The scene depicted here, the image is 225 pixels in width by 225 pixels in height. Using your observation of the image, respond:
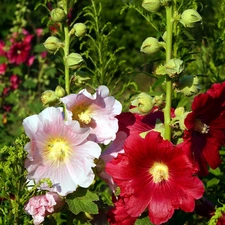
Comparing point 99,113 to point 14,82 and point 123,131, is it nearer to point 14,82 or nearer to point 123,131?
point 123,131

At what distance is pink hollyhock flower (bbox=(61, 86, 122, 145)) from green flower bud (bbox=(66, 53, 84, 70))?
3.3 inches

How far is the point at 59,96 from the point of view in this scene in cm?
143

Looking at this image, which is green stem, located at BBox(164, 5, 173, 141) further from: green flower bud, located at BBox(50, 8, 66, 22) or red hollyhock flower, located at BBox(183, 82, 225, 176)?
green flower bud, located at BBox(50, 8, 66, 22)

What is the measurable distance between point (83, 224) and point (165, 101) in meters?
0.31

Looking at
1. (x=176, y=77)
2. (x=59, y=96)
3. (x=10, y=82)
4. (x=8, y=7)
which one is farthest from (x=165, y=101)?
(x=8, y=7)

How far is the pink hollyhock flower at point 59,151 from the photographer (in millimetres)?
1348

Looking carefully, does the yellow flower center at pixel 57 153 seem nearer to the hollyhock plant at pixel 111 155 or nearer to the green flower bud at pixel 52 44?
the hollyhock plant at pixel 111 155

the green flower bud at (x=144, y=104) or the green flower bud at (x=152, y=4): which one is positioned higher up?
the green flower bud at (x=152, y=4)

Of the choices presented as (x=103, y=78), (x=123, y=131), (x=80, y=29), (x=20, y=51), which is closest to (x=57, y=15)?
(x=80, y=29)

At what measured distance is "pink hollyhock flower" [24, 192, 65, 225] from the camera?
4.30 feet

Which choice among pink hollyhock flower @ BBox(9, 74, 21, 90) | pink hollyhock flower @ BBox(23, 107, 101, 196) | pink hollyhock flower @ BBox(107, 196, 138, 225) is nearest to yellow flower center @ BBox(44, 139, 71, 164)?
pink hollyhock flower @ BBox(23, 107, 101, 196)

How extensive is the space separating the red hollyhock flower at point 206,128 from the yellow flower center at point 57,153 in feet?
0.81

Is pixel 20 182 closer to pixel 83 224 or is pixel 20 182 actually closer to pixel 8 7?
pixel 83 224

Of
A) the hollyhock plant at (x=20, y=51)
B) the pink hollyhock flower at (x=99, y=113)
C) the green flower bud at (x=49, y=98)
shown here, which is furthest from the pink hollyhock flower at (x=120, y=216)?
the hollyhock plant at (x=20, y=51)
